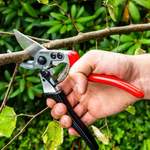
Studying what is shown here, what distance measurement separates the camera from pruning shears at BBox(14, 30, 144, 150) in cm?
155

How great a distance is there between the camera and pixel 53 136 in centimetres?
174

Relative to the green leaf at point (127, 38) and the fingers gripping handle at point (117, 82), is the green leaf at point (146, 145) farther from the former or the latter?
the fingers gripping handle at point (117, 82)

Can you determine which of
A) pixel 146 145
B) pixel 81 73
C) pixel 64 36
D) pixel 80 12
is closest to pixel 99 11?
pixel 80 12

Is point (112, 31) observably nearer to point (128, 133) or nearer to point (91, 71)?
point (91, 71)

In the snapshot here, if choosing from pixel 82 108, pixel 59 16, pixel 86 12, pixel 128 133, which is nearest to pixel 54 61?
pixel 82 108

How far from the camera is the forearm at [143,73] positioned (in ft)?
6.01

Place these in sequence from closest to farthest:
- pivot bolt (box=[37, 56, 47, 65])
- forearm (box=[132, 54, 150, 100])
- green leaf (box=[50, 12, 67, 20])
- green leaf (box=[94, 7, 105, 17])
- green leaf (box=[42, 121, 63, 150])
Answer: pivot bolt (box=[37, 56, 47, 65])
green leaf (box=[42, 121, 63, 150])
forearm (box=[132, 54, 150, 100])
green leaf (box=[50, 12, 67, 20])
green leaf (box=[94, 7, 105, 17])

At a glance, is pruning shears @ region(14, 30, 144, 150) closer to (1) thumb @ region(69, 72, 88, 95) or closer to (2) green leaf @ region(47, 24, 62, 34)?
(1) thumb @ region(69, 72, 88, 95)

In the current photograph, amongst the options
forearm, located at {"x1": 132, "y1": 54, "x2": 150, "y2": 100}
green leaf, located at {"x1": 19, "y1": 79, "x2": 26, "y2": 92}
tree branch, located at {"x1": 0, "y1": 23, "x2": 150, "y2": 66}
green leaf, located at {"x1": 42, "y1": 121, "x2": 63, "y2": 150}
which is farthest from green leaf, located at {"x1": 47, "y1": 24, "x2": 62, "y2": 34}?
green leaf, located at {"x1": 42, "y1": 121, "x2": 63, "y2": 150}

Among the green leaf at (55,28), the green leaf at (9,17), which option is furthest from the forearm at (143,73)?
the green leaf at (9,17)

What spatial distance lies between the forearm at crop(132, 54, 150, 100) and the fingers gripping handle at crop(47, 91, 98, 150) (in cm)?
30

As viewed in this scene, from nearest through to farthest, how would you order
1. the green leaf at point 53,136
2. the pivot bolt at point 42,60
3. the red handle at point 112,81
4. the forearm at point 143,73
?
the red handle at point 112,81, the pivot bolt at point 42,60, the green leaf at point 53,136, the forearm at point 143,73

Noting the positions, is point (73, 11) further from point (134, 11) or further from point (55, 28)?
point (134, 11)

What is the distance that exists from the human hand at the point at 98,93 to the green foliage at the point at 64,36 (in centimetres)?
96
